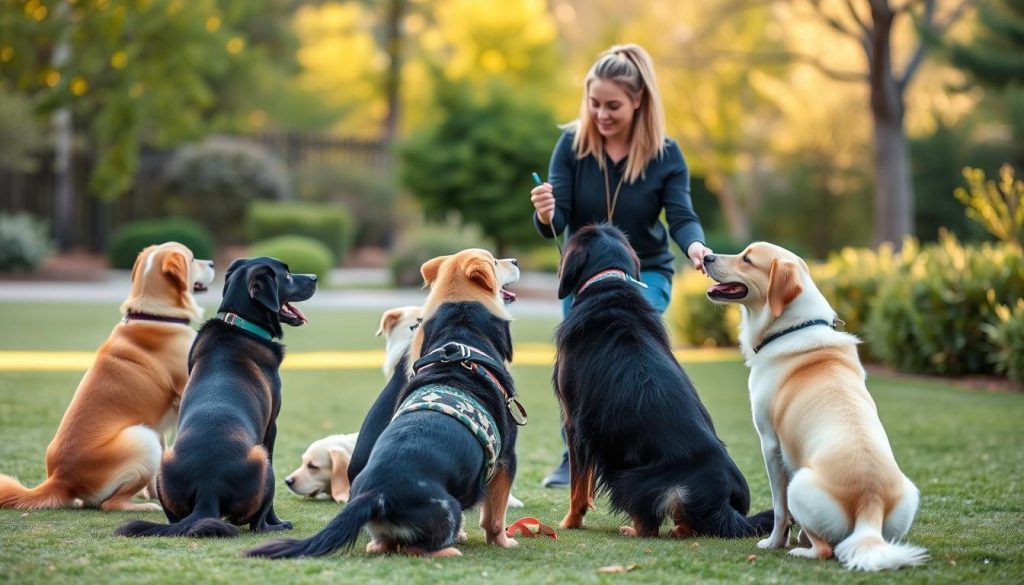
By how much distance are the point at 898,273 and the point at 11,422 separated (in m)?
10.0

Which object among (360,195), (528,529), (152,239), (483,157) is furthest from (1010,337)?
(360,195)

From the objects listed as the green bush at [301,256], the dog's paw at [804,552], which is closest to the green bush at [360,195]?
the green bush at [301,256]

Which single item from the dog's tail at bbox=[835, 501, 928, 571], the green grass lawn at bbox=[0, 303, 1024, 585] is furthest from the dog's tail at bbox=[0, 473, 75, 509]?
the dog's tail at bbox=[835, 501, 928, 571]

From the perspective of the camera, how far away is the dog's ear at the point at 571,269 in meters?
5.71

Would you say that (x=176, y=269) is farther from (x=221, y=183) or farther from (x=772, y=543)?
(x=221, y=183)

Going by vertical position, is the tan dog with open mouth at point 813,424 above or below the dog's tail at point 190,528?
above

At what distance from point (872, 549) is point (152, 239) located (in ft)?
81.2

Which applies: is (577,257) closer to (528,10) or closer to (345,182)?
(345,182)

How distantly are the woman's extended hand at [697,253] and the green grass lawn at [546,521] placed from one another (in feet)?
4.57

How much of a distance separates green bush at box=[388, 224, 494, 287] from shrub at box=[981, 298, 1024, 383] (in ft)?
49.8

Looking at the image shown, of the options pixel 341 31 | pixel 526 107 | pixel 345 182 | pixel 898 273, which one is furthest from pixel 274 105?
pixel 898 273

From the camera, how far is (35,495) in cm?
589

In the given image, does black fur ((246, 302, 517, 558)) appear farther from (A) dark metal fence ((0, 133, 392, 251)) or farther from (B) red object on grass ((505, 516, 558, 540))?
(A) dark metal fence ((0, 133, 392, 251))

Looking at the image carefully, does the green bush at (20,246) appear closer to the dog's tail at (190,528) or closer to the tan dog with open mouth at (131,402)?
the tan dog with open mouth at (131,402)
